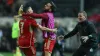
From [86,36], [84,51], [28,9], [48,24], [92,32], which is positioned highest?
[28,9]

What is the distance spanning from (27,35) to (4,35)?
13.7 meters

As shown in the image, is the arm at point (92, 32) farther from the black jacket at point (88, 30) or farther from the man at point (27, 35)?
the man at point (27, 35)

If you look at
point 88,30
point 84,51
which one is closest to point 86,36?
point 88,30

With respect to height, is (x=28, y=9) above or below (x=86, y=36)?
above

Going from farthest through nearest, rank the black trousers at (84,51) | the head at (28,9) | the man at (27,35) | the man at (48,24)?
the man at (48,24) → the black trousers at (84,51) → the head at (28,9) → the man at (27,35)

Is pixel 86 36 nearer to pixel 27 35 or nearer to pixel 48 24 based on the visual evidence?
pixel 48 24

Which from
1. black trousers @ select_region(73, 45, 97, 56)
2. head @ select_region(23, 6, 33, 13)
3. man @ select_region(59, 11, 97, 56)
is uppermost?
head @ select_region(23, 6, 33, 13)

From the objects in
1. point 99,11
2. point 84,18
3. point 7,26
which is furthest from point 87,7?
point 84,18

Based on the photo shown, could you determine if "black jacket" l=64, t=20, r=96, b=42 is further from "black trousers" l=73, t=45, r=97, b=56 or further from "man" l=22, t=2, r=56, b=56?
"man" l=22, t=2, r=56, b=56

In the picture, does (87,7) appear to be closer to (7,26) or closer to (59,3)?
(59,3)

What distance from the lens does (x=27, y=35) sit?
1323 cm

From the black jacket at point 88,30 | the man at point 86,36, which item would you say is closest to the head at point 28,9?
the man at point 86,36

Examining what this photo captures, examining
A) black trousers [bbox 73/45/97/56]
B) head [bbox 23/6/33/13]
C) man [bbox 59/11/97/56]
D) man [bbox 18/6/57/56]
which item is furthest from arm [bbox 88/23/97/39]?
head [bbox 23/6/33/13]

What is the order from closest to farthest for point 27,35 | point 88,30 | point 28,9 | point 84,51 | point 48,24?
point 27,35 → point 28,9 → point 84,51 → point 88,30 → point 48,24
